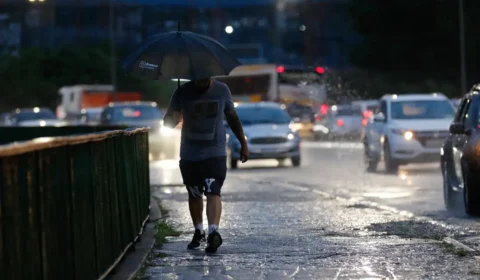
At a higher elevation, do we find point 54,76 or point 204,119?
point 54,76

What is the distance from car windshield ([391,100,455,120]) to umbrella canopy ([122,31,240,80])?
52.6 feet

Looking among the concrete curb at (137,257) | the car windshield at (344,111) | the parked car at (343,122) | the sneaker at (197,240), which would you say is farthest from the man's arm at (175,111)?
the car windshield at (344,111)

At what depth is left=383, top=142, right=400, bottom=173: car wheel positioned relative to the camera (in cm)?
2662

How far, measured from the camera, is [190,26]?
108 meters

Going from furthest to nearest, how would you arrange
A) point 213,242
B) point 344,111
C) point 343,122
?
1. point 344,111
2. point 343,122
3. point 213,242

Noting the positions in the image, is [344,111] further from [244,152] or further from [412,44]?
[244,152]

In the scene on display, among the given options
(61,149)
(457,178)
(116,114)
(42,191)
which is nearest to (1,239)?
(42,191)

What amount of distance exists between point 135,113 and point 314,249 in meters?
27.0

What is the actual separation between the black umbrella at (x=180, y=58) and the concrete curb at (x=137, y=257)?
4.78ft

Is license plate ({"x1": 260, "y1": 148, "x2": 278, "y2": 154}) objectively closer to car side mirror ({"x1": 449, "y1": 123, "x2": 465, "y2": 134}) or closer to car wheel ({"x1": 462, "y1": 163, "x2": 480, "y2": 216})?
car side mirror ({"x1": 449, "y1": 123, "x2": 465, "y2": 134})

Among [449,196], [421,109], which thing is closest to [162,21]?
[421,109]

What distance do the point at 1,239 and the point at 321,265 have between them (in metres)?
4.35

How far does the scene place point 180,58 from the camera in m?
11.2

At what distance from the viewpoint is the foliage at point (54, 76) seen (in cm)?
8800
